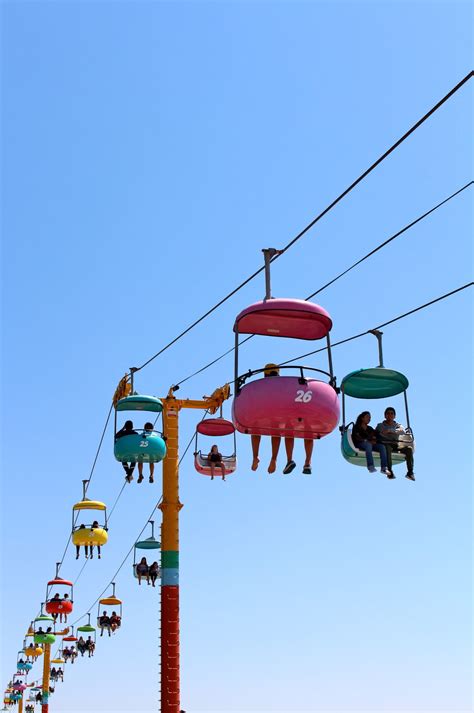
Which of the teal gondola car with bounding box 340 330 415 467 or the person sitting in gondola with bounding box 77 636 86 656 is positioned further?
the person sitting in gondola with bounding box 77 636 86 656

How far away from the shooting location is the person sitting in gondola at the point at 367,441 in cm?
1326

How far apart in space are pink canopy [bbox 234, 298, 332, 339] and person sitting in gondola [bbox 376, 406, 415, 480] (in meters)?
1.90

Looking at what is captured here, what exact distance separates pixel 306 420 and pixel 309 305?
1.35 m

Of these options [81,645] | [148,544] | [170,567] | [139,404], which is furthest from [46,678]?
[139,404]

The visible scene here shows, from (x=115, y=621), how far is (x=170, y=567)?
1667 cm

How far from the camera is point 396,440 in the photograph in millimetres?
13414

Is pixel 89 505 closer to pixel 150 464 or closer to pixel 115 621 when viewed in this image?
pixel 150 464

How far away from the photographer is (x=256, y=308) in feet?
36.1

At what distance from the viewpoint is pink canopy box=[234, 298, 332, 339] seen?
11.0 m

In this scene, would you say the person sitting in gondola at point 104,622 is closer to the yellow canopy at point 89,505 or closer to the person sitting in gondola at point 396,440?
the yellow canopy at point 89,505

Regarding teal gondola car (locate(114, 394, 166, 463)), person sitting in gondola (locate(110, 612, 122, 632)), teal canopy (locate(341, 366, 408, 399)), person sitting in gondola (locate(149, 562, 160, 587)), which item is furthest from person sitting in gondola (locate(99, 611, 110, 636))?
teal canopy (locate(341, 366, 408, 399))

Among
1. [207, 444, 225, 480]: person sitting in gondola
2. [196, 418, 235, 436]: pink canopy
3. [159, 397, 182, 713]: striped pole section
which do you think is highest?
[196, 418, 235, 436]: pink canopy

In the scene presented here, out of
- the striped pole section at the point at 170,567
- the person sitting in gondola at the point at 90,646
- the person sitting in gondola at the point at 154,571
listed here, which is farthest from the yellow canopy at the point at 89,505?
the person sitting in gondola at the point at 90,646

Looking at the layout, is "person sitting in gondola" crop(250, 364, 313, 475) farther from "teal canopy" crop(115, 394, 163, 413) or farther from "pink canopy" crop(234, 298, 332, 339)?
"teal canopy" crop(115, 394, 163, 413)
